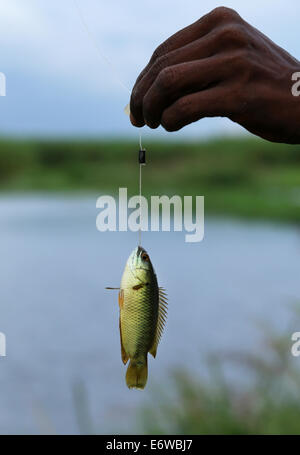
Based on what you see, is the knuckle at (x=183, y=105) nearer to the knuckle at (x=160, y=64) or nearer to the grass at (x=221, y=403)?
the knuckle at (x=160, y=64)

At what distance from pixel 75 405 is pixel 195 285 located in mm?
19658

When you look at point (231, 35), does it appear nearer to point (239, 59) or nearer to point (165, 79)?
point (239, 59)

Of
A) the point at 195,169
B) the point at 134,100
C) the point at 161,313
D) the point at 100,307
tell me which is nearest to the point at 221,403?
the point at 161,313

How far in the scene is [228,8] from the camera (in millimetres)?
2080


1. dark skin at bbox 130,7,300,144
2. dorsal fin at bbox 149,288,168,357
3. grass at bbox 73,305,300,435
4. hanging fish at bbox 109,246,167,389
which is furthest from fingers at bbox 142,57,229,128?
grass at bbox 73,305,300,435

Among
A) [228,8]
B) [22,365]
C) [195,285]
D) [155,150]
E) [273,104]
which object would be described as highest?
[155,150]

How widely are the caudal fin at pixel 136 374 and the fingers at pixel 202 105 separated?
1013 mm

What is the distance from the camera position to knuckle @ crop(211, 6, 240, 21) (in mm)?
2058

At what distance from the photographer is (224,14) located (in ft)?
6.76

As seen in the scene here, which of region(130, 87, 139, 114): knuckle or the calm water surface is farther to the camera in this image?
the calm water surface

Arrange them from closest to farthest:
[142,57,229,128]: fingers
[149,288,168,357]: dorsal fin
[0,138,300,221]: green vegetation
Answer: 1. [142,57,229,128]: fingers
2. [149,288,168,357]: dorsal fin
3. [0,138,300,221]: green vegetation

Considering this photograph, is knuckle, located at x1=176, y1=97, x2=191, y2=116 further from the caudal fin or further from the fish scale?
the caudal fin
